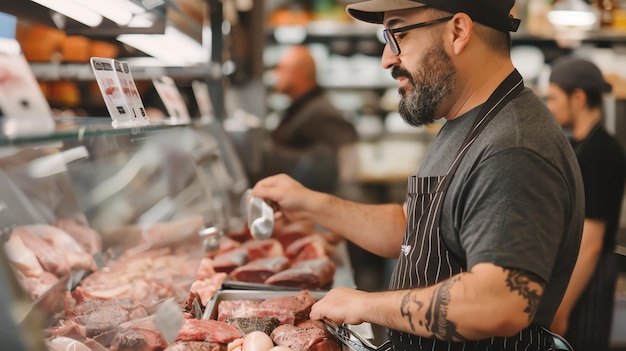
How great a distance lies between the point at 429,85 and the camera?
1.99 meters

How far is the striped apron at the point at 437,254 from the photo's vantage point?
6.09 feet

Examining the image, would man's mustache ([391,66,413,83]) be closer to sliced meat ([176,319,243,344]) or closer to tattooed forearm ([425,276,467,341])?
tattooed forearm ([425,276,467,341])

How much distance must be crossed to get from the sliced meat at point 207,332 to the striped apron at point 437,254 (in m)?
0.49

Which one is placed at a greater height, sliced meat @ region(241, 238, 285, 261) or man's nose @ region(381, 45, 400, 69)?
man's nose @ region(381, 45, 400, 69)

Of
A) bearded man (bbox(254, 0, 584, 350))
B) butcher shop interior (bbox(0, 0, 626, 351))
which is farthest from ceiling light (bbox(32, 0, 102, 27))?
bearded man (bbox(254, 0, 584, 350))

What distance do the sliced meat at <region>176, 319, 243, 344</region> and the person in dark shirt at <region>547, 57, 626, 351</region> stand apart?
2.30m

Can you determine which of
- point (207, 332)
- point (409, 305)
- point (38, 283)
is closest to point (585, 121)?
point (409, 305)

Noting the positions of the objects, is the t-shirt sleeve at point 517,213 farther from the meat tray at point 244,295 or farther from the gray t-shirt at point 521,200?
the meat tray at point 244,295

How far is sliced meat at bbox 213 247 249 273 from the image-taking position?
2930mm

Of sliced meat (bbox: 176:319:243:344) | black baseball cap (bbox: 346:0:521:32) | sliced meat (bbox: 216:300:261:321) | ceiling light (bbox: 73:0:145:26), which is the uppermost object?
black baseball cap (bbox: 346:0:521:32)

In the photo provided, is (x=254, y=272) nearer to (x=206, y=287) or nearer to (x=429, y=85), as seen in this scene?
(x=206, y=287)

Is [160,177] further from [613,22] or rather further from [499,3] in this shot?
[613,22]

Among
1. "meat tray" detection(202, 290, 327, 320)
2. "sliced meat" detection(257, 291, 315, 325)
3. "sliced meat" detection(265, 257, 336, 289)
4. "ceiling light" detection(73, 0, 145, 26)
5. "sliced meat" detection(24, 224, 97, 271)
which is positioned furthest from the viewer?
"sliced meat" detection(265, 257, 336, 289)

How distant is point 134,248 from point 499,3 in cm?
146
